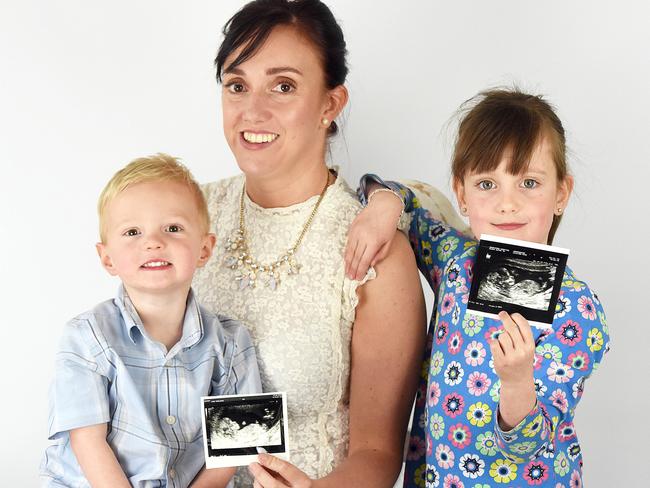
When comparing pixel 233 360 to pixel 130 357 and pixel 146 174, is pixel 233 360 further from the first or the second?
pixel 146 174

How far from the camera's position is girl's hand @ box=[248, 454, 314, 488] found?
7.63 feet

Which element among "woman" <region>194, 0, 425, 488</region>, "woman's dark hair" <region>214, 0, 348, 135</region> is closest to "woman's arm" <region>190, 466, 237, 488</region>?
"woman" <region>194, 0, 425, 488</region>

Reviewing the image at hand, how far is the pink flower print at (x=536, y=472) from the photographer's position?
7.83ft

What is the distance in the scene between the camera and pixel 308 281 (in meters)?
2.79

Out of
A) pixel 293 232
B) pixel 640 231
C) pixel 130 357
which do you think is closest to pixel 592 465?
pixel 640 231

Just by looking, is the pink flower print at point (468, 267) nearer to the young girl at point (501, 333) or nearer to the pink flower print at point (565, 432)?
the young girl at point (501, 333)

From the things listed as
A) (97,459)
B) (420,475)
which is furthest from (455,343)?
(97,459)

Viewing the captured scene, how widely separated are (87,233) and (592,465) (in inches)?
78.7

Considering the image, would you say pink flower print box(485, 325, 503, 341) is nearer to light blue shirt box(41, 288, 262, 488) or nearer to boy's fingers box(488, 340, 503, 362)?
boy's fingers box(488, 340, 503, 362)

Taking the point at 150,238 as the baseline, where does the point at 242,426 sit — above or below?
below

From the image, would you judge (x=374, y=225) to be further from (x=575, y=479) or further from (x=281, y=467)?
(x=575, y=479)

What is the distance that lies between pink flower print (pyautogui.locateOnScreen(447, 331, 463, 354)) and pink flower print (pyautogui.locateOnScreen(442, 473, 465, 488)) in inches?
12.1

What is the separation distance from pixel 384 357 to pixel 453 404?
0.35m

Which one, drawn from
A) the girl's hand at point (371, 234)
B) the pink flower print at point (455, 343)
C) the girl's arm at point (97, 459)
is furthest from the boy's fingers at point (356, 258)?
the girl's arm at point (97, 459)
